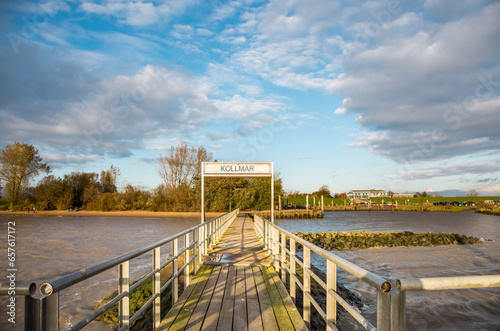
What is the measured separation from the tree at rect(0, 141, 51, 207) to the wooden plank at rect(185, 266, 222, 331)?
5907 cm

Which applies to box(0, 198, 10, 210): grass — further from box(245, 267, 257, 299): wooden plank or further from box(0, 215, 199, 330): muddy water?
box(245, 267, 257, 299): wooden plank

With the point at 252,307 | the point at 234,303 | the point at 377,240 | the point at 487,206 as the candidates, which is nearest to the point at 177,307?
A: the point at 234,303

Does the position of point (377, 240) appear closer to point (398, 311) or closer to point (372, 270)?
point (372, 270)

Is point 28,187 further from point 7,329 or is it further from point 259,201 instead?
A: point 7,329

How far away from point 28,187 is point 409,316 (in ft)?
225

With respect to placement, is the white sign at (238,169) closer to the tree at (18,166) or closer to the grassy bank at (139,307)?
the grassy bank at (139,307)

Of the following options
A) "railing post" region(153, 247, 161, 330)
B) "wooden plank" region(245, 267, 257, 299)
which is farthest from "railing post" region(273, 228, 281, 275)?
"railing post" region(153, 247, 161, 330)

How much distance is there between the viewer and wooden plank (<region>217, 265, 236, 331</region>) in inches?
168

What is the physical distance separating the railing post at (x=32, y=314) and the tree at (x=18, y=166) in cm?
6263

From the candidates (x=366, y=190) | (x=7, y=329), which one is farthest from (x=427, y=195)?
(x=7, y=329)

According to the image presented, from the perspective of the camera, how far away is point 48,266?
17.0 m

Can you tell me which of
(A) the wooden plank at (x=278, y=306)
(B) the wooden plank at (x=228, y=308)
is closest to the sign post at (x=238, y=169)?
(A) the wooden plank at (x=278, y=306)

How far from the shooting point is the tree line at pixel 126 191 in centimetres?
5403

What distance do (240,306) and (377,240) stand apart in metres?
23.8
